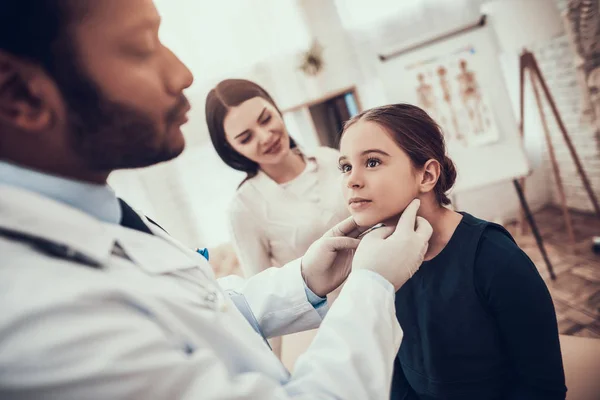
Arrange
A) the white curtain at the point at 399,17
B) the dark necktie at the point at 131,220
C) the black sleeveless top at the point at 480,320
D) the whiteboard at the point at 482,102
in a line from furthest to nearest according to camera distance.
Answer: the white curtain at the point at 399,17 < the whiteboard at the point at 482,102 < the black sleeveless top at the point at 480,320 < the dark necktie at the point at 131,220

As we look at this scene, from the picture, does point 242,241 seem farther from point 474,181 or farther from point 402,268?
point 474,181

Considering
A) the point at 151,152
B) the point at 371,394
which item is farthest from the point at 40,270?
the point at 371,394

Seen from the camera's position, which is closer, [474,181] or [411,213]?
[411,213]

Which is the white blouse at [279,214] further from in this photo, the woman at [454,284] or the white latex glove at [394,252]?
the white latex glove at [394,252]

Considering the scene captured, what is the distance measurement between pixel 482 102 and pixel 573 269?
126cm

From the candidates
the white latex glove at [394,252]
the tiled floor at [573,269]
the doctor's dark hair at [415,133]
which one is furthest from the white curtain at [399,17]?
the white latex glove at [394,252]

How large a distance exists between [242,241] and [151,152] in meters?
0.91

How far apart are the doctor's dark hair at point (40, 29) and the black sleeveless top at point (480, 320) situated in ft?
3.00

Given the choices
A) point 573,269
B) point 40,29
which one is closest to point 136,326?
point 40,29

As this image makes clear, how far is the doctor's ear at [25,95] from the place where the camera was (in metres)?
0.49

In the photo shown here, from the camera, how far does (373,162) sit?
92cm

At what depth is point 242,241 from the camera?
4.83 feet

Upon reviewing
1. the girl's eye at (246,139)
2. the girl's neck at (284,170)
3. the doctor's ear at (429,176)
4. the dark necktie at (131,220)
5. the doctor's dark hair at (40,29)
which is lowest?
the doctor's ear at (429,176)

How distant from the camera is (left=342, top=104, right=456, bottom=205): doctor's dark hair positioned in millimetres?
938
